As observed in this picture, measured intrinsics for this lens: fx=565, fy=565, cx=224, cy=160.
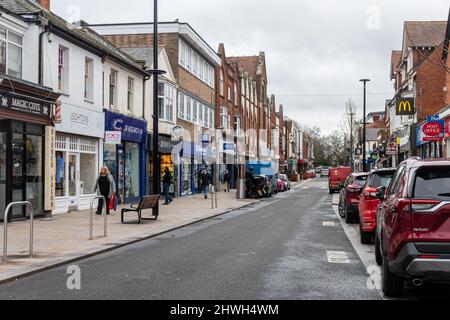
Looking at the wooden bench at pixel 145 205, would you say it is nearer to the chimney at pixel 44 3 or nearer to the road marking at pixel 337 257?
the road marking at pixel 337 257

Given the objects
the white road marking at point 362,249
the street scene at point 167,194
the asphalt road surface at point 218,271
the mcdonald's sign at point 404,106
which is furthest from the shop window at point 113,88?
the mcdonald's sign at point 404,106

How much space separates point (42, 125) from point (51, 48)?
8.90 feet

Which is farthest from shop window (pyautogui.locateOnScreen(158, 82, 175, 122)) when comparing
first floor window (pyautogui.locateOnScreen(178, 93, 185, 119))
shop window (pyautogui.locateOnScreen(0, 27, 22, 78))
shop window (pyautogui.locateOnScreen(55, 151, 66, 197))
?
shop window (pyautogui.locateOnScreen(0, 27, 22, 78))

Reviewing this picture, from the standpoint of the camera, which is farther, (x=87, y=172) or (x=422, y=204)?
(x=87, y=172)

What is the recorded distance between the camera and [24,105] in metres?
16.5

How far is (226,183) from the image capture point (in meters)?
44.8

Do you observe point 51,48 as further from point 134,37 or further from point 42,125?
point 134,37

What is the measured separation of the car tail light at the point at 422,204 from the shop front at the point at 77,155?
15106mm

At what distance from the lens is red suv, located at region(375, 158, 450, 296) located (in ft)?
19.7

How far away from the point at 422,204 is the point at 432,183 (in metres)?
0.35

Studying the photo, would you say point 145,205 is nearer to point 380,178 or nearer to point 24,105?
point 24,105

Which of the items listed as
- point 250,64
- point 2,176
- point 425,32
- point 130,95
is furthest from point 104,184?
point 250,64

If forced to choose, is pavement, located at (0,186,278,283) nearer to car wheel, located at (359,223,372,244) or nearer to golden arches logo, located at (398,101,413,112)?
car wheel, located at (359,223,372,244)
